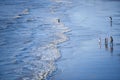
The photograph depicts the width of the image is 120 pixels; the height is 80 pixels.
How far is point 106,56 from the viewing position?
27609 mm

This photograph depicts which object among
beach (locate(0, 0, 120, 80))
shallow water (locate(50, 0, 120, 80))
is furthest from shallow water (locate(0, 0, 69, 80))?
shallow water (locate(50, 0, 120, 80))

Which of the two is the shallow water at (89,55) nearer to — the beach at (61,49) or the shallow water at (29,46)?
the beach at (61,49)

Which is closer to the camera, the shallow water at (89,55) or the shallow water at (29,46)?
the shallow water at (89,55)

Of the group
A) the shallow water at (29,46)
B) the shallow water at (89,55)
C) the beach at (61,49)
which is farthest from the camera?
the shallow water at (29,46)

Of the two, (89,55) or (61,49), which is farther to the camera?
(61,49)

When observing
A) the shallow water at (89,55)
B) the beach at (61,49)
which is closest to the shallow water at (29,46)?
the beach at (61,49)

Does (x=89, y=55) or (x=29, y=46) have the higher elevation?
(x=89, y=55)

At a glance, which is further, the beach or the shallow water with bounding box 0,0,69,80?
the shallow water with bounding box 0,0,69,80

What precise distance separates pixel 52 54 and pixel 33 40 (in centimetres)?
734

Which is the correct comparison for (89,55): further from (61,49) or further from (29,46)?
(29,46)

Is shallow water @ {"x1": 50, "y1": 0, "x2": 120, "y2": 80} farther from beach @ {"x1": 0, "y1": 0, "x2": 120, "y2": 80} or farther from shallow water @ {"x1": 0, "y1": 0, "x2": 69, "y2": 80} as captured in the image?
shallow water @ {"x1": 0, "y1": 0, "x2": 69, "y2": 80}

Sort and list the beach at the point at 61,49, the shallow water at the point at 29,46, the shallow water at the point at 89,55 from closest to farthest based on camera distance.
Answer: the shallow water at the point at 89,55
the beach at the point at 61,49
the shallow water at the point at 29,46

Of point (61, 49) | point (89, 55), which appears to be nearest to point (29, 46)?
point (61, 49)

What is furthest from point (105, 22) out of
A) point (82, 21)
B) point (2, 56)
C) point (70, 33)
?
point (2, 56)
